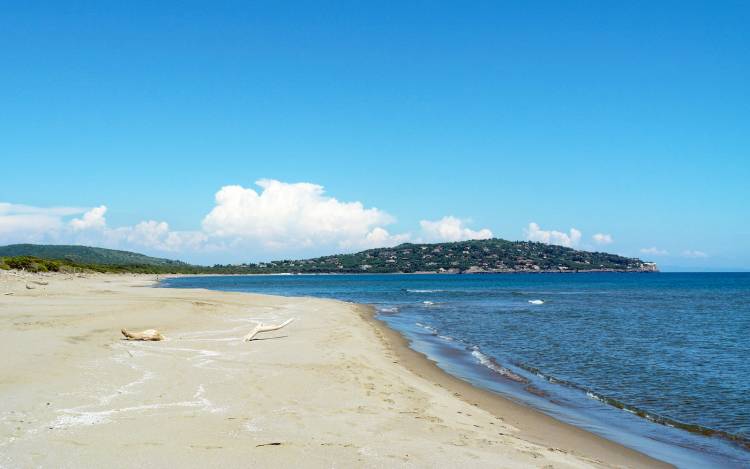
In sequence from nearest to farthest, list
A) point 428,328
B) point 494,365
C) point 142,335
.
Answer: point 142,335 < point 494,365 < point 428,328

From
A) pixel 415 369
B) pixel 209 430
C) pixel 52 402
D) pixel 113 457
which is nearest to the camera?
pixel 113 457

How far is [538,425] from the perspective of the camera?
12383 mm

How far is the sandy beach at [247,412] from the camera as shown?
7766mm

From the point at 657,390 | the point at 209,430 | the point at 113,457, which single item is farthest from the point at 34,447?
the point at 657,390

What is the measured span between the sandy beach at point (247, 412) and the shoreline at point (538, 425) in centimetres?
6

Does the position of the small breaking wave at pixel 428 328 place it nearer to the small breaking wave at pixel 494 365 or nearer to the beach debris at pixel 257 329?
the small breaking wave at pixel 494 365

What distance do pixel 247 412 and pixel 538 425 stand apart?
6497mm

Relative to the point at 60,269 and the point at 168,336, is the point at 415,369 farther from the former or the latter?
the point at 60,269

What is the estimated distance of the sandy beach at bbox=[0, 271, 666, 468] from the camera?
777 centimetres

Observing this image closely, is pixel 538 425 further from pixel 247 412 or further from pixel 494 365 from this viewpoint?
pixel 494 365

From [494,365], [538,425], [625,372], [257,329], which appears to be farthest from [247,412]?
[625,372]

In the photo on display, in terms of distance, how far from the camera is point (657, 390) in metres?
17.1

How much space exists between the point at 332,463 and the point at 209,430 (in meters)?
2.36

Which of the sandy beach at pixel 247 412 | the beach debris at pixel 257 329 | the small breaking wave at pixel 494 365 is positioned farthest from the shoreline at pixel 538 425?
the beach debris at pixel 257 329
